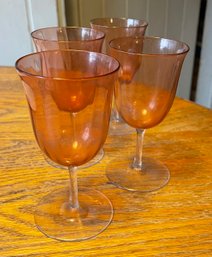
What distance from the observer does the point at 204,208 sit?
1.70 ft

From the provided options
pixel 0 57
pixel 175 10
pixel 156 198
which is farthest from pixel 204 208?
pixel 175 10

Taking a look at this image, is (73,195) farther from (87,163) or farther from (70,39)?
(70,39)

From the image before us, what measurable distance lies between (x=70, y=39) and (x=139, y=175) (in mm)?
299

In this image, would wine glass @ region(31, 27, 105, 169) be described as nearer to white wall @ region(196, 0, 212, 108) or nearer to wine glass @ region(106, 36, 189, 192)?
wine glass @ region(106, 36, 189, 192)

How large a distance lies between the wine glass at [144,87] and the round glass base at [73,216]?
0.19ft

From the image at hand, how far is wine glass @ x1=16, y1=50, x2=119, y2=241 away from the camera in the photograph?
0.42 m

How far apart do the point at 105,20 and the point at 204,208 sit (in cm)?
49

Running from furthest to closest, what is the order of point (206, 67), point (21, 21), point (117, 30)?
point (206, 67), point (21, 21), point (117, 30)

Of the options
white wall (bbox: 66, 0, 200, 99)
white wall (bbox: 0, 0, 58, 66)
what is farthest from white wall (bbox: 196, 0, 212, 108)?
white wall (bbox: 0, 0, 58, 66)

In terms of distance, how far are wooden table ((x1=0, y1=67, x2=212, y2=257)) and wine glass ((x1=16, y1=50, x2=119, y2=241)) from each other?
0.08 feet

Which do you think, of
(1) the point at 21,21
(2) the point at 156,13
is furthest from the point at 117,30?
(2) the point at 156,13

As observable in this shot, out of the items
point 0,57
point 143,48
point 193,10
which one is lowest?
point 0,57

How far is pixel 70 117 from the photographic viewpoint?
0.45 metres

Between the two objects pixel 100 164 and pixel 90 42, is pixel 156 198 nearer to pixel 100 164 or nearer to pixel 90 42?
pixel 100 164
